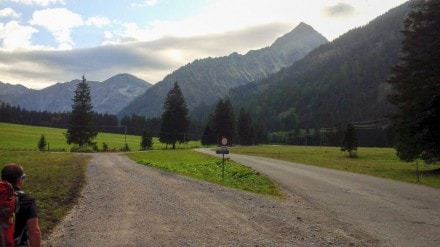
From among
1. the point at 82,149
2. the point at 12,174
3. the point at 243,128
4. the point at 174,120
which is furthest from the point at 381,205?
the point at 243,128

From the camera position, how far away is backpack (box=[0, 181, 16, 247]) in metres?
4.90

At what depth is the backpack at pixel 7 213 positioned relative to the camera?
4902mm

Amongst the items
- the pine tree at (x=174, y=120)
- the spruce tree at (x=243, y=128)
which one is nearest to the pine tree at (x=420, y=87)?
the pine tree at (x=174, y=120)

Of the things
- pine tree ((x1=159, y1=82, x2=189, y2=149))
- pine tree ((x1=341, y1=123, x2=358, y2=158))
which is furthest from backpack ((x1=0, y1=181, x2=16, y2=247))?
pine tree ((x1=159, y1=82, x2=189, y2=149))

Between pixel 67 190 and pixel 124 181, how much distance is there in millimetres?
4643

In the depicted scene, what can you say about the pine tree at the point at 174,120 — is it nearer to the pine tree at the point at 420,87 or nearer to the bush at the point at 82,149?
the bush at the point at 82,149

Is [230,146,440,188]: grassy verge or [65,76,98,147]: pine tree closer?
[230,146,440,188]: grassy verge

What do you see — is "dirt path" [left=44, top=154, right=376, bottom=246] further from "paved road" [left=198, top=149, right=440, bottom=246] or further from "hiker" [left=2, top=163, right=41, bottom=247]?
"hiker" [left=2, top=163, right=41, bottom=247]

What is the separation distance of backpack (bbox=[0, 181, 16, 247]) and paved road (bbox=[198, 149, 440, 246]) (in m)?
8.40

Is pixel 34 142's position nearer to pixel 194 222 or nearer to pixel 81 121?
pixel 81 121

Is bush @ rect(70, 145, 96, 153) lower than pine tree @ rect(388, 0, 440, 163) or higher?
lower

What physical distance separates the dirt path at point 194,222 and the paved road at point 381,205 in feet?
2.79

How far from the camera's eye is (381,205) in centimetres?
1648

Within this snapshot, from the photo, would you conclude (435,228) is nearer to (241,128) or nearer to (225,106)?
(225,106)
